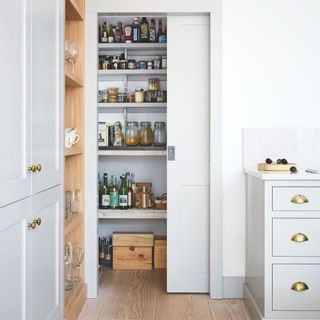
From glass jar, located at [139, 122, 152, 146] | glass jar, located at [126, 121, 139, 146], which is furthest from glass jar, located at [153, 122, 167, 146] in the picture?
glass jar, located at [126, 121, 139, 146]

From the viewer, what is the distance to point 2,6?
1.37m

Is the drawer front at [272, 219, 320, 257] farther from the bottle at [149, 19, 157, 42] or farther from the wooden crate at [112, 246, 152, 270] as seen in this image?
the bottle at [149, 19, 157, 42]

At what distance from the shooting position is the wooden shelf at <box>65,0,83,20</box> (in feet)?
8.32

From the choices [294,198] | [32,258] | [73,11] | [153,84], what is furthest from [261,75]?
[32,258]

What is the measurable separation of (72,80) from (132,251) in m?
1.76

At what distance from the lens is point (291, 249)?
2355 mm

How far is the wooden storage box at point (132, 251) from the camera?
3.69m

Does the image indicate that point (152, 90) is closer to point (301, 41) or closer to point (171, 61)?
point (171, 61)

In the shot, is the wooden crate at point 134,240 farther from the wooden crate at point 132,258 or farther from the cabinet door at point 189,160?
the cabinet door at point 189,160

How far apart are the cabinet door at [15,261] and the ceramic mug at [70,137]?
95 centimetres

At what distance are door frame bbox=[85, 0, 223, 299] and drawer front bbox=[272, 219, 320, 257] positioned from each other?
0.61 meters

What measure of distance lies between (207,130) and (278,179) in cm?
80

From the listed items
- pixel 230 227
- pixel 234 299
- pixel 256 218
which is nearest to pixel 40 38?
pixel 256 218

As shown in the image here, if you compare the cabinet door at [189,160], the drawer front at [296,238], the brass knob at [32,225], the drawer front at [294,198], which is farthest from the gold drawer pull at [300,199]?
the brass knob at [32,225]
